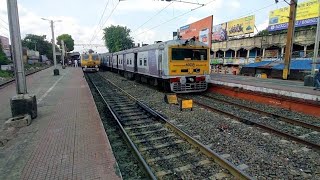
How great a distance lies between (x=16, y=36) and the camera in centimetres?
758

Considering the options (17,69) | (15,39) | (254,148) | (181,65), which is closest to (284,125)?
(254,148)

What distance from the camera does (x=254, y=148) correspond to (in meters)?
5.79

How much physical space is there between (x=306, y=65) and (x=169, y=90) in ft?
57.1

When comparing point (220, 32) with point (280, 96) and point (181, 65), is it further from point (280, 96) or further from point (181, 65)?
point (280, 96)

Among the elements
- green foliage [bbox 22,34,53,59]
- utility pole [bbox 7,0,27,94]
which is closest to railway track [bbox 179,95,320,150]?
utility pole [bbox 7,0,27,94]

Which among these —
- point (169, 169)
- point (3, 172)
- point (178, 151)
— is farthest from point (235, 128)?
point (3, 172)

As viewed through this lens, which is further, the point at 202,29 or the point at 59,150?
the point at 202,29

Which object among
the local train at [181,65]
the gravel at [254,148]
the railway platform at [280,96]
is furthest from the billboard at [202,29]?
the gravel at [254,148]

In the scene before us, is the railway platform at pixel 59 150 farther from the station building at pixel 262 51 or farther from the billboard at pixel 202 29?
the billboard at pixel 202 29

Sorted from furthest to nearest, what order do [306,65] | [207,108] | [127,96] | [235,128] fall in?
[306,65]
[127,96]
[207,108]
[235,128]

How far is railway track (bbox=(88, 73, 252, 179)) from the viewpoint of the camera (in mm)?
4605

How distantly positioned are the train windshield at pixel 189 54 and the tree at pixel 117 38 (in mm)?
57781

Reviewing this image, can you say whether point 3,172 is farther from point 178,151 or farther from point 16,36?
point 16,36

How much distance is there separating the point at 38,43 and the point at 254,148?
104924 mm
